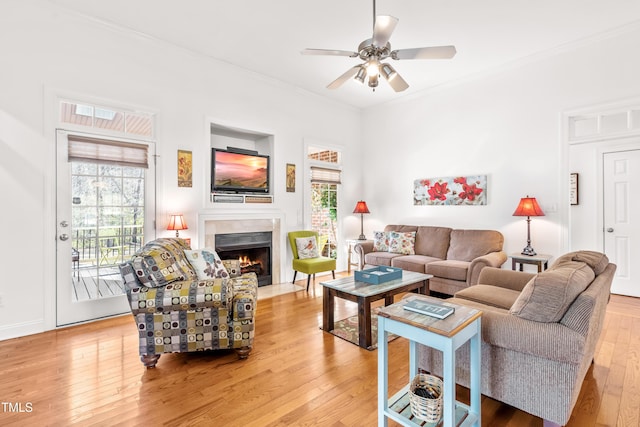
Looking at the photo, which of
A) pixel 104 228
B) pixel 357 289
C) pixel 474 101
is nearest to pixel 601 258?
pixel 357 289

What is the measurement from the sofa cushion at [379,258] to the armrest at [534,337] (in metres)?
2.90

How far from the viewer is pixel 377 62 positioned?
2604 mm

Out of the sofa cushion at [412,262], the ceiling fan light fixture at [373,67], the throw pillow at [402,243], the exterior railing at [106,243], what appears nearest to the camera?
the ceiling fan light fixture at [373,67]

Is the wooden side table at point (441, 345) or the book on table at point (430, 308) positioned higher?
the book on table at point (430, 308)

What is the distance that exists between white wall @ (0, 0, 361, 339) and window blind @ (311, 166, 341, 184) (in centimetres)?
126

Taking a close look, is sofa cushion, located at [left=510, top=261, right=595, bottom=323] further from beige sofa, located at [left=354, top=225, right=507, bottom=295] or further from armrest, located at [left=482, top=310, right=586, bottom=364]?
beige sofa, located at [left=354, top=225, right=507, bottom=295]

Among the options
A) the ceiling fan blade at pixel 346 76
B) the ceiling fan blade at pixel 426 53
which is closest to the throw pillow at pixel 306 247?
the ceiling fan blade at pixel 346 76

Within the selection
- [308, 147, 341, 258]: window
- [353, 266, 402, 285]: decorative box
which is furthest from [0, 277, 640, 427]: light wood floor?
[308, 147, 341, 258]: window

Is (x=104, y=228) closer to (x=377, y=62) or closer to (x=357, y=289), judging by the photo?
(x=357, y=289)

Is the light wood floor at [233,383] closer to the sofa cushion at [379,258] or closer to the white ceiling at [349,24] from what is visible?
the sofa cushion at [379,258]

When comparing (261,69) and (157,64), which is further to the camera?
(261,69)

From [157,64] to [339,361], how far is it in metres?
3.90

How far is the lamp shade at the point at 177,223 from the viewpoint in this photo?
12.2ft

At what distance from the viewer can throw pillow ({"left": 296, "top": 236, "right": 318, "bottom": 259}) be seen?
4812 mm
